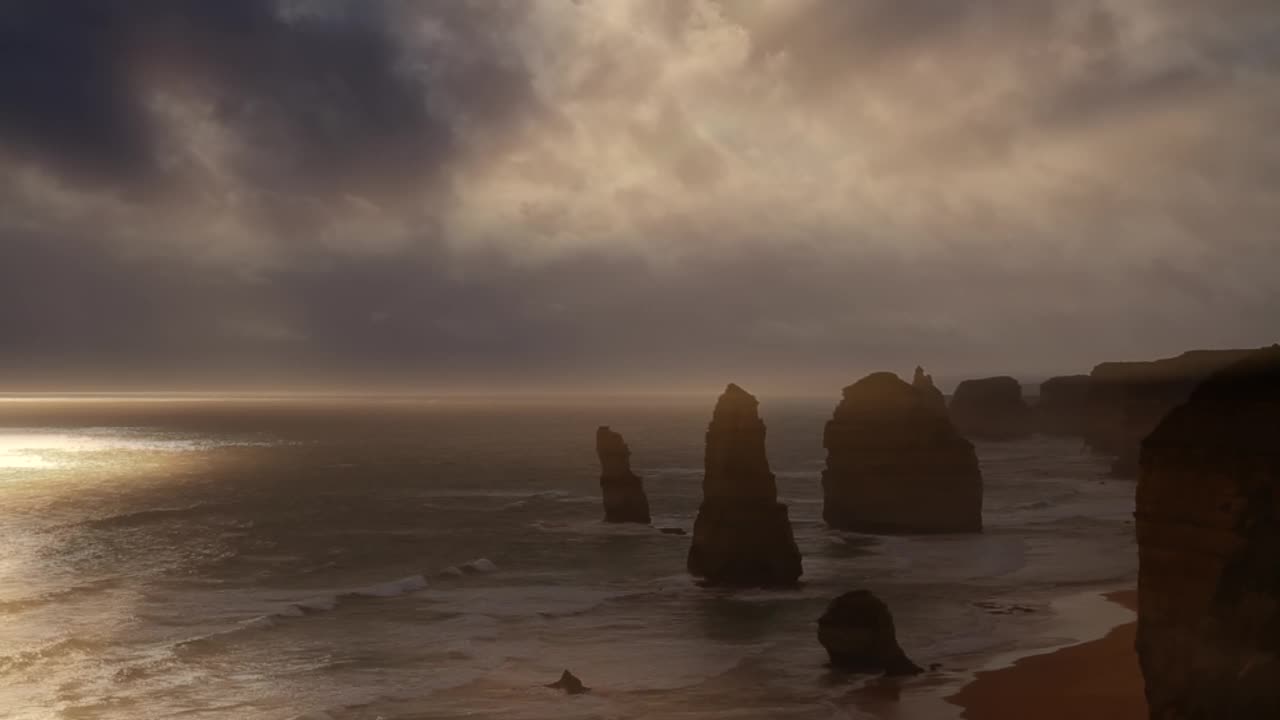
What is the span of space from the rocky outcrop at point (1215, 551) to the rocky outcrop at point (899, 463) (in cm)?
4810

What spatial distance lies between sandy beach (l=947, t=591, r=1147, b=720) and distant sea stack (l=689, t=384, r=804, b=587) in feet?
52.5

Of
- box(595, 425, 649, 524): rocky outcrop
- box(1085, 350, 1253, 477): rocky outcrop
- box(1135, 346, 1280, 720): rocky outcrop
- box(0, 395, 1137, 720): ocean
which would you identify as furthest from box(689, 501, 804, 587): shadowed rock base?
box(1085, 350, 1253, 477): rocky outcrop

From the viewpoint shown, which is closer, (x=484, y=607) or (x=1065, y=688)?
(x=1065, y=688)

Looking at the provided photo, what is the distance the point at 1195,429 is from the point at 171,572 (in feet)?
197

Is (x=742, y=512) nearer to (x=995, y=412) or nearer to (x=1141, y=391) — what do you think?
(x=1141, y=391)

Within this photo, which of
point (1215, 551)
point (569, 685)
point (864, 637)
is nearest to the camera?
point (1215, 551)

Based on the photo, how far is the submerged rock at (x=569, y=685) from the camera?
33.5 m

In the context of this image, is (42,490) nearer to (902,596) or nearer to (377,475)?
(377,475)

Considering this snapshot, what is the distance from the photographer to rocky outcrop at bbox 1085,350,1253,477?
8825cm

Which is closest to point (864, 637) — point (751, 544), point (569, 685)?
point (569, 685)

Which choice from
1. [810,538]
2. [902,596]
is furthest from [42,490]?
[902,596]

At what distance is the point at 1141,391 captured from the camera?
9850 cm

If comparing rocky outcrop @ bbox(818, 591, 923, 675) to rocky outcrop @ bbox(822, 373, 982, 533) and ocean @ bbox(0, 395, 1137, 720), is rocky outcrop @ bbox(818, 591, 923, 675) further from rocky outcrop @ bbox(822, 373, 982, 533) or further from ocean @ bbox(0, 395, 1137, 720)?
rocky outcrop @ bbox(822, 373, 982, 533)

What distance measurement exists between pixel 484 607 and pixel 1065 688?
27850 mm
